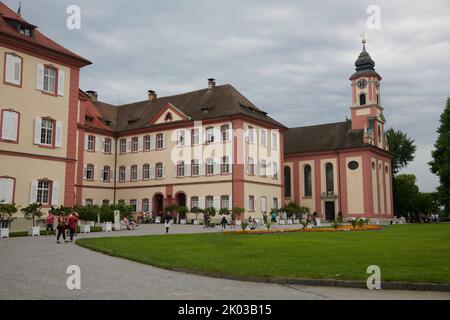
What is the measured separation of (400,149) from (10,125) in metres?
54.8

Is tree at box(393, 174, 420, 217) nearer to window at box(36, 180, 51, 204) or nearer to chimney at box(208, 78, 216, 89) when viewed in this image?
chimney at box(208, 78, 216, 89)

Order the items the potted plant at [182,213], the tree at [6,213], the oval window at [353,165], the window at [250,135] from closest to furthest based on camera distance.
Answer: the tree at [6,213]
the potted plant at [182,213]
the window at [250,135]
the oval window at [353,165]

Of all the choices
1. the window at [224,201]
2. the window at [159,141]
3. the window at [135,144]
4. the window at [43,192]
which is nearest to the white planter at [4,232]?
the window at [43,192]

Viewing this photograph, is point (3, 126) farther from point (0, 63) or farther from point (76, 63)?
point (76, 63)

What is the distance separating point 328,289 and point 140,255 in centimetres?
693

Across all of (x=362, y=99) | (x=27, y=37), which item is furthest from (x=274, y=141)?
(x=27, y=37)

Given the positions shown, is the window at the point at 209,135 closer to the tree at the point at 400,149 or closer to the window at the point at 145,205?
the window at the point at 145,205

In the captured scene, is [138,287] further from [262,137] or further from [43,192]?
[262,137]

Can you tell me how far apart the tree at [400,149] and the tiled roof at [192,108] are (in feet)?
81.0

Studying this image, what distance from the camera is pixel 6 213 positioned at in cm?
2645

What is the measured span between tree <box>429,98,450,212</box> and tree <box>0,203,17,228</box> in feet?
119

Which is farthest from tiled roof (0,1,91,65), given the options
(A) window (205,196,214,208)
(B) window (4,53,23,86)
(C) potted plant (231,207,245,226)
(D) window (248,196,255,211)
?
(D) window (248,196,255,211)

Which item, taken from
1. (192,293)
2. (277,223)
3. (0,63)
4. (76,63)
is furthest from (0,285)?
(277,223)

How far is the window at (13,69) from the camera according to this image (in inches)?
1117
